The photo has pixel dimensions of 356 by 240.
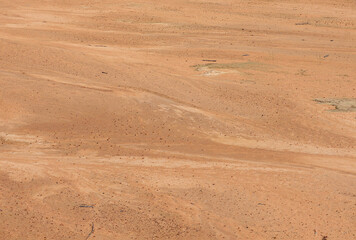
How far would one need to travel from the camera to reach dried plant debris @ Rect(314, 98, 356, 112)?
573 inches

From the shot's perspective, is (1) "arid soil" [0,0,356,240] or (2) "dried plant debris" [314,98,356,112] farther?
(2) "dried plant debris" [314,98,356,112]

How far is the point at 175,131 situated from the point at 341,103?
5.33 m

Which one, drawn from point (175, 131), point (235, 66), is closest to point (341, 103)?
point (235, 66)

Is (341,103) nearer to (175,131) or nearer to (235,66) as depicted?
(235,66)

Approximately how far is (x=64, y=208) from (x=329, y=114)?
8.05m

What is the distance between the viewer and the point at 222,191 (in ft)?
31.6

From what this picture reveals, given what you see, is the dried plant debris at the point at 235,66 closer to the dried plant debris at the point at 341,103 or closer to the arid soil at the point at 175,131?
the arid soil at the point at 175,131

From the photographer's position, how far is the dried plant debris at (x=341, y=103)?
14.6 m

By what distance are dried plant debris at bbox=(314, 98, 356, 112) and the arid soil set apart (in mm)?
76

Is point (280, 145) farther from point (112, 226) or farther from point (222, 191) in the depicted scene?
point (112, 226)

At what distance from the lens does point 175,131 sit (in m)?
12.2

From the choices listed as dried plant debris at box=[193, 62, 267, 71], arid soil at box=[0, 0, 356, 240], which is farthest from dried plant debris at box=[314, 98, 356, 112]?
dried plant debris at box=[193, 62, 267, 71]

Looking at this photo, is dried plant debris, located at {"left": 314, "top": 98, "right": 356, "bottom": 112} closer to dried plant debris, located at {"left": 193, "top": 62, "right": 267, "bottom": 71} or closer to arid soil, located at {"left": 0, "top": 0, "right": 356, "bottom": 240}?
arid soil, located at {"left": 0, "top": 0, "right": 356, "bottom": 240}

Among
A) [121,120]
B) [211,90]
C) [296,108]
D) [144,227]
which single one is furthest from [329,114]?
[144,227]
